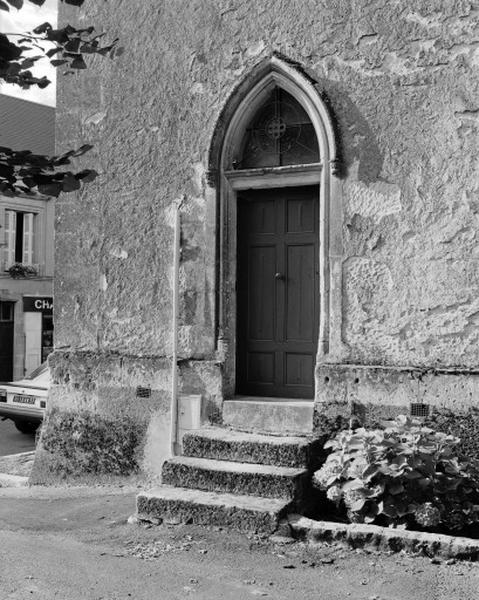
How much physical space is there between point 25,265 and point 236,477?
60.2 ft

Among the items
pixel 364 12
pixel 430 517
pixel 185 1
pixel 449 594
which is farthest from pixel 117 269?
pixel 449 594

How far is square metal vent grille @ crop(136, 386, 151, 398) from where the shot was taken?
24.0 feet

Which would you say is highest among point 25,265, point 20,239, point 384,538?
point 20,239

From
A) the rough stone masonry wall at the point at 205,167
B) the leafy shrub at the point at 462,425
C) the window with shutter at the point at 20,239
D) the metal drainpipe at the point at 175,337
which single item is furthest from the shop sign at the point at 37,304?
the leafy shrub at the point at 462,425

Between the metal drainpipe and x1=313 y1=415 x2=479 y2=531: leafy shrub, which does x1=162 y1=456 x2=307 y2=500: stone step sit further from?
the metal drainpipe

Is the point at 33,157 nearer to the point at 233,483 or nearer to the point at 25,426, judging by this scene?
the point at 233,483

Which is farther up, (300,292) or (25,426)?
(300,292)

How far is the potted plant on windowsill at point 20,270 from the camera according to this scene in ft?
73.7

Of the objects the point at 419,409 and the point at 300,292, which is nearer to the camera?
the point at 419,409

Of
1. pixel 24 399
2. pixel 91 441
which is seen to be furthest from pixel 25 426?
pixel 91 441

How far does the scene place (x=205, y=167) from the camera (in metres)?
7.16

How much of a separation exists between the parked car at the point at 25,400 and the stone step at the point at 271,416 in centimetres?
480

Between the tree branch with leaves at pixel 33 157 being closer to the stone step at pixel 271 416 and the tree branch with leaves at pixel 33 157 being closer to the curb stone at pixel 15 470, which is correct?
the stone step at pixel 271 416

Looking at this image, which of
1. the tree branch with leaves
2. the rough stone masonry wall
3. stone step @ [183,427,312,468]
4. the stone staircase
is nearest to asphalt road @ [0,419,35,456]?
the rough stone masonry wall
